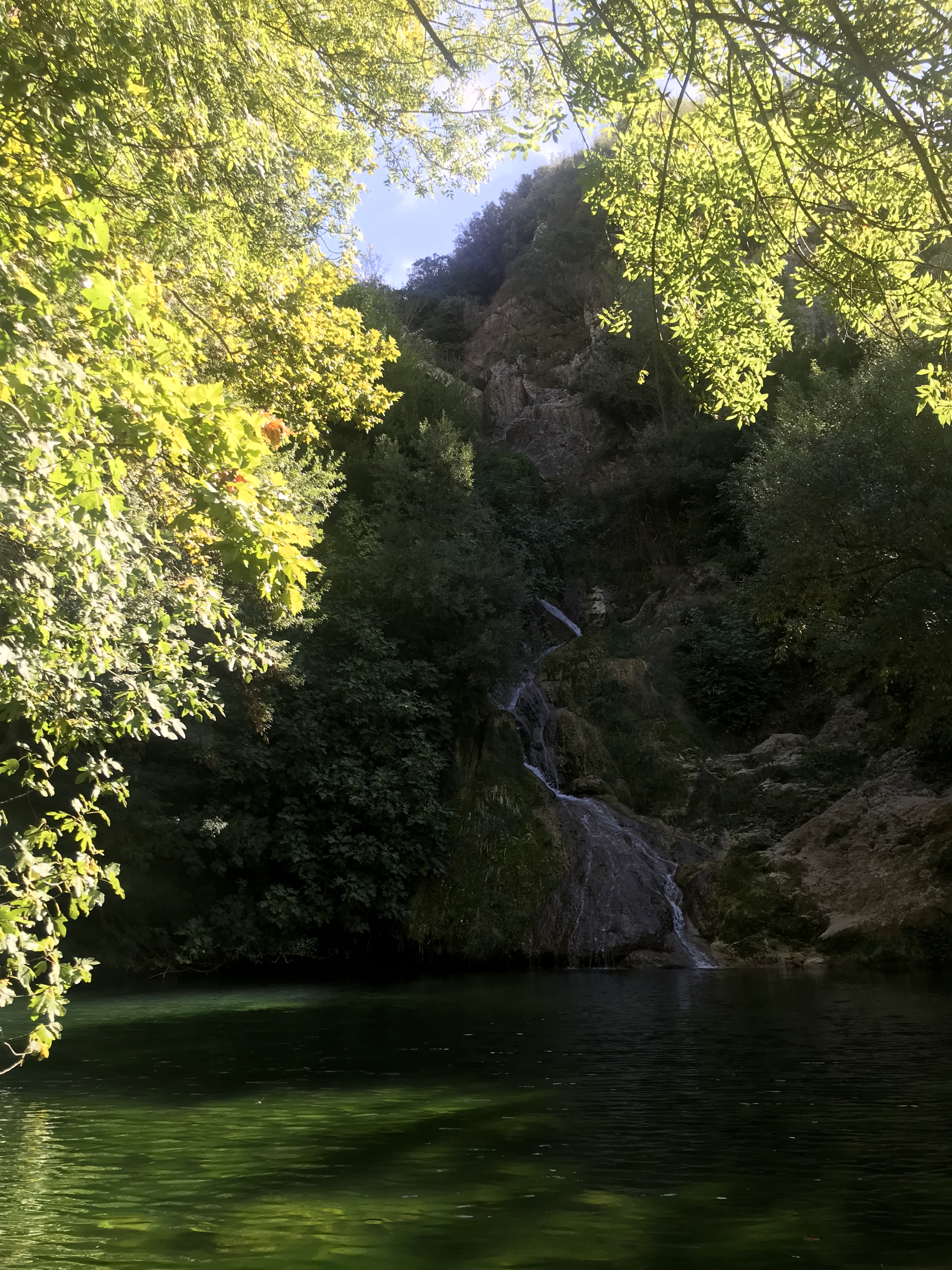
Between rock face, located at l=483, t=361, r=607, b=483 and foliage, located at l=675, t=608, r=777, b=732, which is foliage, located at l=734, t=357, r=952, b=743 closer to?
foliage, located at l=675, t=608, r=777, b=732

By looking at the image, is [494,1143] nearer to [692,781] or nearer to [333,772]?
[333,772]

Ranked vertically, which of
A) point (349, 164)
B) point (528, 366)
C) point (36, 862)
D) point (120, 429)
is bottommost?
point (36, 862)

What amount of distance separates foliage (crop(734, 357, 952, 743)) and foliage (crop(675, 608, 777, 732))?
5748 mm

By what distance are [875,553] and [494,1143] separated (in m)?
14.1

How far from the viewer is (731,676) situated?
27.1 meters

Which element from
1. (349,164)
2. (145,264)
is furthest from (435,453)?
(145,264)

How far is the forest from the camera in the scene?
14.5 feet

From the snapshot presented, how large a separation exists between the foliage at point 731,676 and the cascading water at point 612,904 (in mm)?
5920

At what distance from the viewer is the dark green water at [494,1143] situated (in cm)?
482

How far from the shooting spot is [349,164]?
32.1 feet

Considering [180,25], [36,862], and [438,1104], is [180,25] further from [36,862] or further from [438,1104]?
[438,1104]

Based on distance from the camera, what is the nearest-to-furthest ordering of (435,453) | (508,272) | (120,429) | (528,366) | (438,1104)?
(120,429), (438,1104), (435,453), (528,366), (508,272)

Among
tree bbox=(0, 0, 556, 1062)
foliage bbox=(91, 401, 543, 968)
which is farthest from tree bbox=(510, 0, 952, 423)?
foliage bbox=(91, 401, 543, 968)

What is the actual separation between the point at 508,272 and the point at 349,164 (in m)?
43.4
